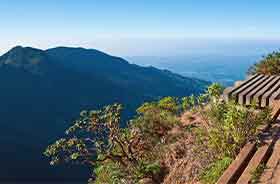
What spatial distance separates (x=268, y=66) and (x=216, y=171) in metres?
9.84

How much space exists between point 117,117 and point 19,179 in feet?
350

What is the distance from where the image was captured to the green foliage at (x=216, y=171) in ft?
20.3

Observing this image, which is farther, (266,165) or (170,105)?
(170,105)

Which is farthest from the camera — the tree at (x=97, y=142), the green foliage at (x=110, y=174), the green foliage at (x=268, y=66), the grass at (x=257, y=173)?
the green foliage at (x=268, y=66)

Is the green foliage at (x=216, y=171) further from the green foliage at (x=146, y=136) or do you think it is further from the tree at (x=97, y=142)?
the tree at (x=97, y=142)

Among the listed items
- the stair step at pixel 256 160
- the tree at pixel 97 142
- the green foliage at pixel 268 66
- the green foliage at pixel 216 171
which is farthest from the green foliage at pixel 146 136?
the green foliage at pixel 268 66

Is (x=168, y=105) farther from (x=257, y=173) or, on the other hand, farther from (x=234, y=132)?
(x=257, y=173)

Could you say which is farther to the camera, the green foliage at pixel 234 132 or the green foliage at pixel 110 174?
the green foliage at pixel 110 174

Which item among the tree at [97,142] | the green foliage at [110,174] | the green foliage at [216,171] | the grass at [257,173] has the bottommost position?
the green foliage at [110,174]

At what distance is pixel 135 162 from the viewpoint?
9867 mm

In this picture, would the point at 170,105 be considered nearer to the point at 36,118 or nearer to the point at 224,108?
the point at 224,108

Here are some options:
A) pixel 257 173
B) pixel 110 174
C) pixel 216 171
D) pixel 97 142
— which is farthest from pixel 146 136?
pixel 257 173

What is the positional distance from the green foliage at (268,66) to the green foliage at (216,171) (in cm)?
908

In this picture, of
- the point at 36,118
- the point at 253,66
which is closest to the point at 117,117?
the point at 253,66
